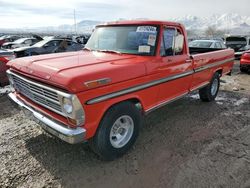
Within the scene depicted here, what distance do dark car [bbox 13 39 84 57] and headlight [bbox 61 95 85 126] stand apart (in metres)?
9.63

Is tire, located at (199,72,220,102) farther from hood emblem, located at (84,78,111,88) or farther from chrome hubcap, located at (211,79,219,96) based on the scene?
hood emblem, located at (84,78,111,88)

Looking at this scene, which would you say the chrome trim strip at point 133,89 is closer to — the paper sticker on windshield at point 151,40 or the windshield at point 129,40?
the windshield at point 129,40

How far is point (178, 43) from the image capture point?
4.53 m

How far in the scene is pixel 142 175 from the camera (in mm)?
3281

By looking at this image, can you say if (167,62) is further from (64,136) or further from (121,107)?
(64,136)

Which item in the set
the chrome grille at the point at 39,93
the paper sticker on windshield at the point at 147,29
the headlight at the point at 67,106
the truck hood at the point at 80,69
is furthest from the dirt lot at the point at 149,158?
the paper sticker on windshield at the point at 147,29

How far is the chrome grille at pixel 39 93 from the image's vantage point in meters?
3.10

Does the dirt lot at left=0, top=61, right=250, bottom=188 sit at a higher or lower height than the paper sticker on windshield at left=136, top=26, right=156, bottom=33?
lower

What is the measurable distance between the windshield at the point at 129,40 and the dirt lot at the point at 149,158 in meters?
1.63

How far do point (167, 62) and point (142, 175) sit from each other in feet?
6.61

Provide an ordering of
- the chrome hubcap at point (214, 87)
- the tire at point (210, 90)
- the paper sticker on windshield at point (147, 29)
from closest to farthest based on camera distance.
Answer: the paper sticker on windshield at point (147, 29) < the tire at point (210, 90) < the chrome hubcap at point (214, 87)

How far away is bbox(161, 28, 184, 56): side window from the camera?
13.9 ft

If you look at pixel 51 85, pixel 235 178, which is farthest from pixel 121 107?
pixel 235 178

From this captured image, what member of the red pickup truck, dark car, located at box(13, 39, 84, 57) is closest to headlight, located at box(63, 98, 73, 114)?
the red pickup truck
